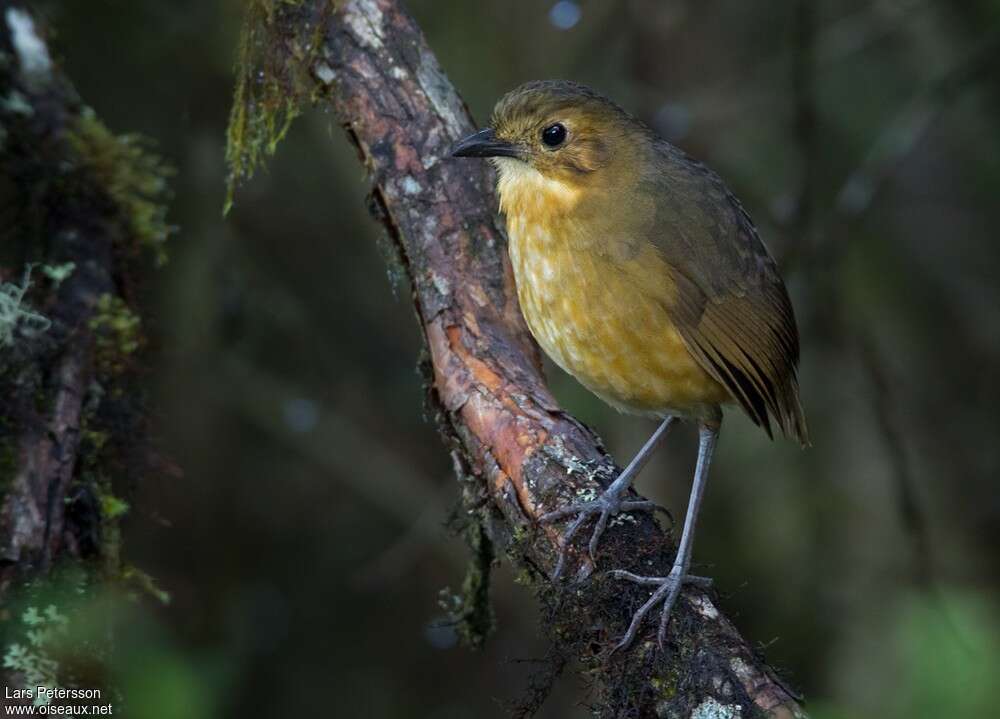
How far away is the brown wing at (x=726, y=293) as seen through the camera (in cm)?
348

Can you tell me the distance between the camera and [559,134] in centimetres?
371

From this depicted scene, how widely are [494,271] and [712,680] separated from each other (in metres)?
1.49

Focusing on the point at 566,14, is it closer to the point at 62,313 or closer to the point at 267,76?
the point at 267,76

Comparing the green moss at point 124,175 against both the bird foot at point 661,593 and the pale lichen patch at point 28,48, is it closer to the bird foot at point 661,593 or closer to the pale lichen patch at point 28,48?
the pale lichen patch at point 28,48

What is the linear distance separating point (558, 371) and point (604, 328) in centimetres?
212

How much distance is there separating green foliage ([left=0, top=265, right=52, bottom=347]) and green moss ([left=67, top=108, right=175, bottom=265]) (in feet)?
1.69

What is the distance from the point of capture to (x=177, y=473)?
12.0ft

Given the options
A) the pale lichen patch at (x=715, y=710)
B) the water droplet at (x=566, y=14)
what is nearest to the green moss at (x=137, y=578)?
the pale lichen patch at (x=715, y=710)

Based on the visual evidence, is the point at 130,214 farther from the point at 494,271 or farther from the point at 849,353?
the point at 849,353

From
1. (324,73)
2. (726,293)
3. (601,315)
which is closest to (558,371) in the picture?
(726,293)

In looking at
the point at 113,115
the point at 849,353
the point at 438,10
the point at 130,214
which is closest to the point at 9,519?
the point at 130,214

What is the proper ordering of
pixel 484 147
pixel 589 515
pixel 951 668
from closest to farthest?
pixel 951 668, pixel 589 515, pixel 484 147

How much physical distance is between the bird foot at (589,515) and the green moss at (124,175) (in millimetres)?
1701

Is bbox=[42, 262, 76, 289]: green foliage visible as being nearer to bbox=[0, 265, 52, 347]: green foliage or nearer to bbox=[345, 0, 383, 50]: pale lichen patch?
bbox=[0, 265, 52, 347]: green foliage
